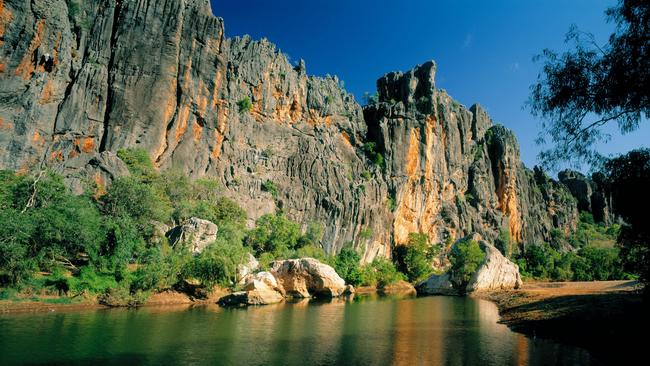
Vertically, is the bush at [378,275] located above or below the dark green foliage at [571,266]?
below

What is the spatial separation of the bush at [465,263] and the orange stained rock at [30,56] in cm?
5881

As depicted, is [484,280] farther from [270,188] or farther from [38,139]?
[38,139]

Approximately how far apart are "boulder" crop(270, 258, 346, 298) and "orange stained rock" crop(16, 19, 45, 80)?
35.0m

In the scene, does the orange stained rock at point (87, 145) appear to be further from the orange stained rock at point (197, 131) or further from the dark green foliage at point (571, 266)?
the dark green foliage at point (571, 266)

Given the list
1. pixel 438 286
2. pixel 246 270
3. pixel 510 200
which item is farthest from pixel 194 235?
pixel 510 200

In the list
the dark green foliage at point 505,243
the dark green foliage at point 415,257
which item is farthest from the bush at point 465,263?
the dark green foliage at point 505,243

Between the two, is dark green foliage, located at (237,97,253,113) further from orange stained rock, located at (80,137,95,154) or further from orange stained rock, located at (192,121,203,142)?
orange stained rock, located at (80,137,95,154)

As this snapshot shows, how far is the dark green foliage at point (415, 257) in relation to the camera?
75.1 meters

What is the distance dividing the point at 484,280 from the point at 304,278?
2685 centimetres

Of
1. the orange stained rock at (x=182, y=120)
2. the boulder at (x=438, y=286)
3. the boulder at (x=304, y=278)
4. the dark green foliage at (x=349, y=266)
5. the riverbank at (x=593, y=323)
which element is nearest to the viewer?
the riverbank at (x=593, y=323)

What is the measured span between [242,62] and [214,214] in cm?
3118

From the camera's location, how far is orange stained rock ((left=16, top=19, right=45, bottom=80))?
1789 inches

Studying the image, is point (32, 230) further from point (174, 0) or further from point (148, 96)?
point (174, 0)

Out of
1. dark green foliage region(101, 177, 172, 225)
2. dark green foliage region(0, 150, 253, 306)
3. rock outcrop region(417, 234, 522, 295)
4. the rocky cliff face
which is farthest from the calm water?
rock outcrop region(417, 234, 522, 295)
